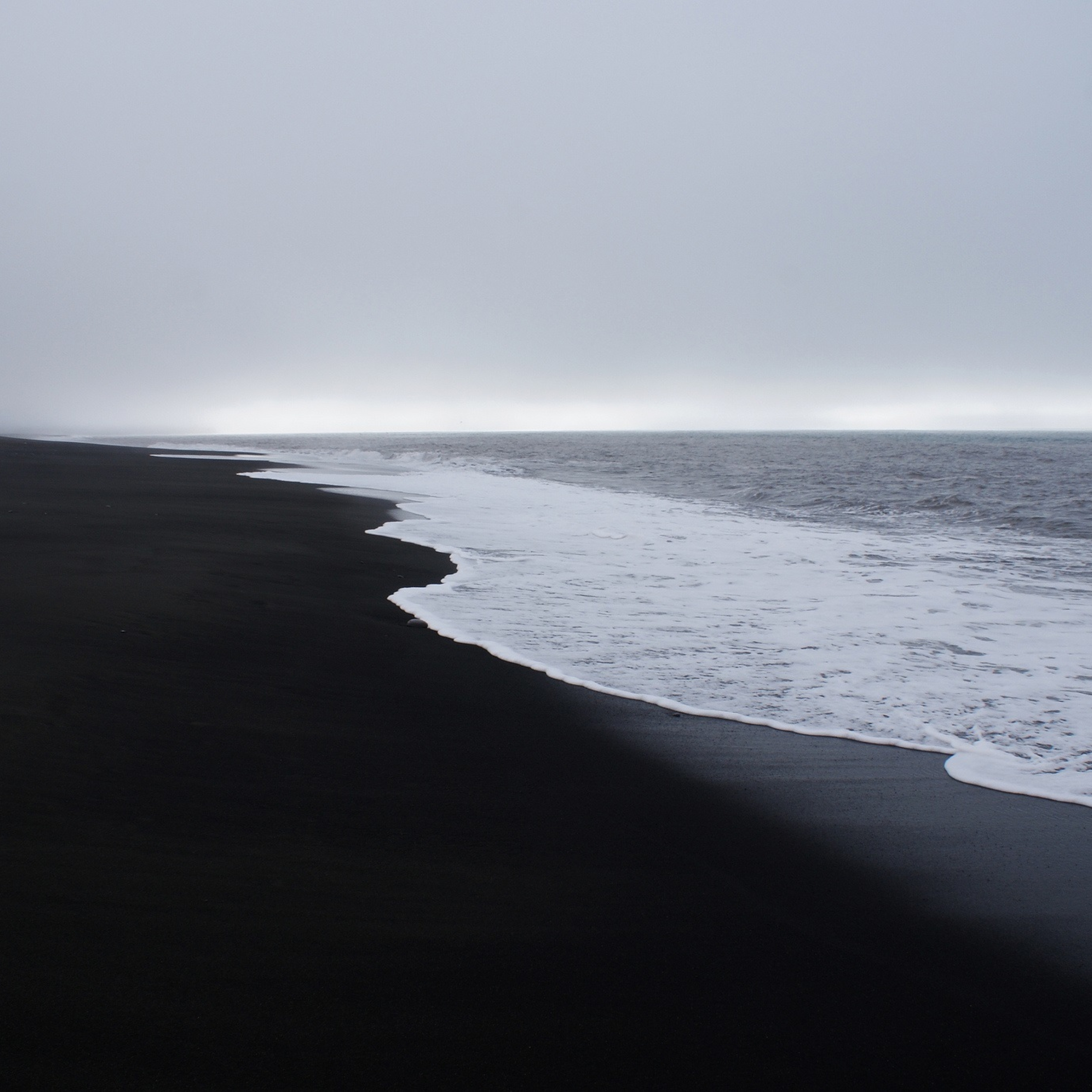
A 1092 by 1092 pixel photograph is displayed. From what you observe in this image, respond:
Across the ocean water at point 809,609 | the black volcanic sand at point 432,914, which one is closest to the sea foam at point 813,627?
the ocean water at point 809,609

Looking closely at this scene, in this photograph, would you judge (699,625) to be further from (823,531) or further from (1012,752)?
(823,531)

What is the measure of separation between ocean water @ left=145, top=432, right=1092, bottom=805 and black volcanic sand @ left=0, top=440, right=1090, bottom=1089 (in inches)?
21.1

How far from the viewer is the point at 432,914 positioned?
2.04m

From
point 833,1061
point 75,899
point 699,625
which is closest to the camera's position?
point 833,1061

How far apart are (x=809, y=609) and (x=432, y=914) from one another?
4.45m

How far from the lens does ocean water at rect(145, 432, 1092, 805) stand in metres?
A: 3.65

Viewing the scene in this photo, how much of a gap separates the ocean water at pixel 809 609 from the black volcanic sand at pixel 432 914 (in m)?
0.54

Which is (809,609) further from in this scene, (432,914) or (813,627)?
(432,914)

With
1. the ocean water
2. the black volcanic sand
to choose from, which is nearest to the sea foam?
the ocean water

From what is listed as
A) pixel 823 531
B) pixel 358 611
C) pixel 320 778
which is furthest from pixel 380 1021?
pixel 823 531

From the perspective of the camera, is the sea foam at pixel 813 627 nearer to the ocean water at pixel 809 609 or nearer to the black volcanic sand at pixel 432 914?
the ocean water at pixel 809 609

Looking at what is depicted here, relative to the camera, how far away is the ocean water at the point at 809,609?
3.65 m

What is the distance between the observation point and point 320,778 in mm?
2768

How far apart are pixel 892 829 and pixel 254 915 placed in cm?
201
